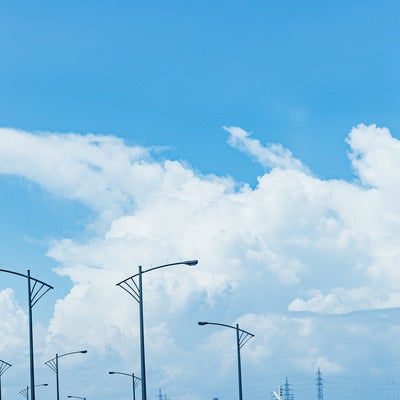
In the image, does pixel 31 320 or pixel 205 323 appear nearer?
pixel 31 320

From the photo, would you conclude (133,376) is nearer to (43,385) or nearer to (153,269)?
(43,385)

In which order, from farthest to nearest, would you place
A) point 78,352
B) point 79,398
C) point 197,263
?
1. point 79,398
2. point 78,352
3. point 197,263

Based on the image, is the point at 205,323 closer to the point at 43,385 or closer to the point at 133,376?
the point at 133,376

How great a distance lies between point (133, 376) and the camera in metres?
110

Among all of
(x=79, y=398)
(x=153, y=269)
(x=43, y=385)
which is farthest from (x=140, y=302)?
(x=79, y=398)

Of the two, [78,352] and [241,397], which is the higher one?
[78,352]

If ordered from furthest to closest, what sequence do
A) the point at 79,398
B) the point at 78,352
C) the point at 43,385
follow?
the point at 79,398 → the point at 43,385 → the point at 78,352

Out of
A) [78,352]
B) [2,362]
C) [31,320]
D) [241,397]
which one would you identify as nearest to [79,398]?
[2,362]

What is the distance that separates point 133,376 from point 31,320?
54115mm

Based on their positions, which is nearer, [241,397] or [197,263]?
[197,263]

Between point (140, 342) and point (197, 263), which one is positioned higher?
point (197, 263)

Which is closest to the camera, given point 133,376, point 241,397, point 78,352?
point 241,397

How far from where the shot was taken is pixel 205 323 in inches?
3051

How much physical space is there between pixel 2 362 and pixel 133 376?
16292 millimetres
